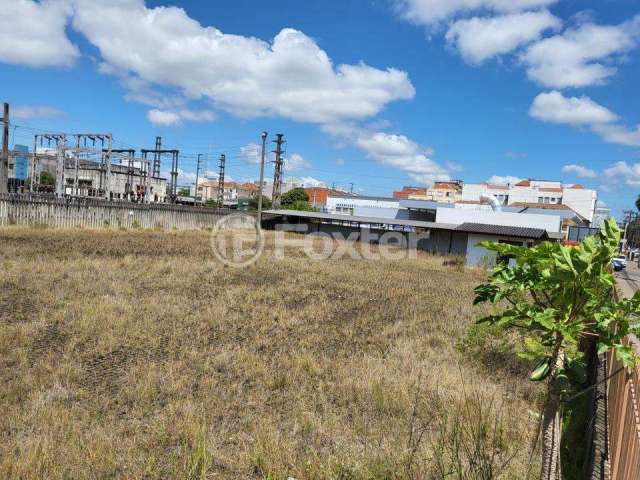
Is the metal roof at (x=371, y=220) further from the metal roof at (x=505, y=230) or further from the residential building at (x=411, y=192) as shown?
the residential building at (x=411, y=192)

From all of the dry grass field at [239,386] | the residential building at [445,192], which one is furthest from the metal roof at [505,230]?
the residential building at [445,192]

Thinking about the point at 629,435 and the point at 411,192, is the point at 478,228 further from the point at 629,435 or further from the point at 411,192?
the point at 411,192

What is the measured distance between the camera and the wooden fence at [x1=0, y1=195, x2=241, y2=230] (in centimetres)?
1833

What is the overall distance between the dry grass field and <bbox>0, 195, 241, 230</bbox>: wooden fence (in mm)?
9553

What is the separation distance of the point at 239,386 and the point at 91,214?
20.2 meters

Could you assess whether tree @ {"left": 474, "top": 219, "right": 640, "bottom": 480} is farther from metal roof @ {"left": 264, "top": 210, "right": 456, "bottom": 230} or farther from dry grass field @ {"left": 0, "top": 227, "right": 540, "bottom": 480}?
metal roof @ {"left": 264, "top": 210, "right": 456, "bottom": 230}

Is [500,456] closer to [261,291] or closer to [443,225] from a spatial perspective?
[261,291]

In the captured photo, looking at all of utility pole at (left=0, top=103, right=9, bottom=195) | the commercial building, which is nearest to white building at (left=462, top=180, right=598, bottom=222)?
the commercial building

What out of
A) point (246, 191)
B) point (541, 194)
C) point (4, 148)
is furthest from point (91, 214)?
point (246, 191)

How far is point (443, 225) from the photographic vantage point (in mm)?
25594

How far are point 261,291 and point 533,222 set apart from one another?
64.7 feet

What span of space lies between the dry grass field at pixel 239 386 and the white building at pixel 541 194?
47484mm

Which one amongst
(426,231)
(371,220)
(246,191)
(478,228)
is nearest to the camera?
(478,228)

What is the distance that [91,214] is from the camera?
21.5m
